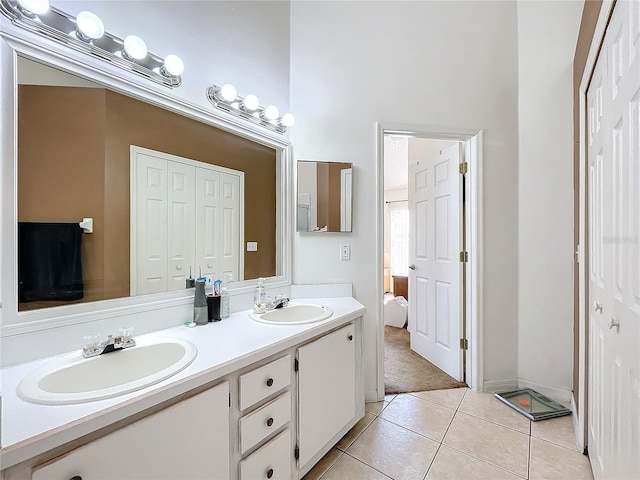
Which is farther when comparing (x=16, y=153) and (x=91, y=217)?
(x=91, y=217)

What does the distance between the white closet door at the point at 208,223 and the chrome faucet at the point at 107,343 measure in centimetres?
46

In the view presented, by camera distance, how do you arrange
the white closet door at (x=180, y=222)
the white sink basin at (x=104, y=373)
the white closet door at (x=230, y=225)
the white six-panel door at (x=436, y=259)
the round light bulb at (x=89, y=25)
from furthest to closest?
the white six-panel door at (x=436, y=259) < the white closet door at (x=230, y=225) < the white closet door at (x=180, y=222) < the round light bulb at (x=89, y=25) < the white sink basin at (x=104, y=373)

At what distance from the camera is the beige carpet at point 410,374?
234cm

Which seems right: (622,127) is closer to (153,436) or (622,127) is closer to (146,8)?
(153,436)

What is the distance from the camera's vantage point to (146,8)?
1330mm

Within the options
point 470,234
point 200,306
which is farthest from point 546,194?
point 200,306

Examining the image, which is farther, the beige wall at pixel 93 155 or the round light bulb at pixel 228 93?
the round light bulb at pixel 228 93

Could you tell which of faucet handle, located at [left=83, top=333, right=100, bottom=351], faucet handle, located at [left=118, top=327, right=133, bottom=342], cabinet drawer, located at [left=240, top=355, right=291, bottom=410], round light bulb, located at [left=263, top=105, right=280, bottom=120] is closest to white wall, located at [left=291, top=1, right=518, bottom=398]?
round light bulb, located at [left=263, top=105, right=280, bottom=120]

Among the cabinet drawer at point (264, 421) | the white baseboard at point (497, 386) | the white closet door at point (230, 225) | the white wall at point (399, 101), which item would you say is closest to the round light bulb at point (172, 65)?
the white closet door at point (230, 225)

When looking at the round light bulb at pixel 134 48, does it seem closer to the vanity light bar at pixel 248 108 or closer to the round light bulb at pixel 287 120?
the vanity light bar at pixel 248 108

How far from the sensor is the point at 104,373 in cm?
104

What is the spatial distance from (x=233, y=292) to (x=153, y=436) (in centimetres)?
88

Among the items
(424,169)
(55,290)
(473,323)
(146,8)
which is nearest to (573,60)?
(424,169)

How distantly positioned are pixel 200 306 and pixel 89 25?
3.85 ft
